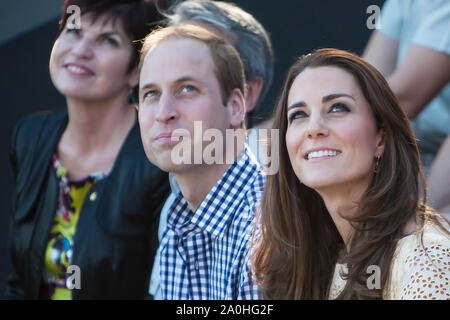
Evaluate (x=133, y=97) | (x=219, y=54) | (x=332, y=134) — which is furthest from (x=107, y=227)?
(x=332, y=134)

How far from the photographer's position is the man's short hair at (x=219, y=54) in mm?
2314

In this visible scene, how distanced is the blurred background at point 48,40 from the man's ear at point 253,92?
2.49 ft

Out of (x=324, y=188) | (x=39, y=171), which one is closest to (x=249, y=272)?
(x=324, y=188)

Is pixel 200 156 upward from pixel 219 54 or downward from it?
downward

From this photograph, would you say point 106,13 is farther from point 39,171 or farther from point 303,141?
point 303,141

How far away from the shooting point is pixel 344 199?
194 centimetres

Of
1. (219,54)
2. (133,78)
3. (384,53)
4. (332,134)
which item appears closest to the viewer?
(332,134)

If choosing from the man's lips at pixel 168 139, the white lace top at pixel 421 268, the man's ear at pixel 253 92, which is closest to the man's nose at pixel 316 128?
the white lace top at pixel 421 268

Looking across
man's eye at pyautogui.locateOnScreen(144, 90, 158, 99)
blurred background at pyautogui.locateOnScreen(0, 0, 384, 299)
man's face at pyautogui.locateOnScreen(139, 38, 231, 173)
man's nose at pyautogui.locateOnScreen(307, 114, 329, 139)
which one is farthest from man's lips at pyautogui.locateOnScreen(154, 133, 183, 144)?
blurred background at pyautogui.locateOnScreen(0, 0, 384, 299)

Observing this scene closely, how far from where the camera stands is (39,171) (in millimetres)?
2955

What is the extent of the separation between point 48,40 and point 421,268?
297 centimetres

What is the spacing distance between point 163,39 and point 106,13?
0.61 m

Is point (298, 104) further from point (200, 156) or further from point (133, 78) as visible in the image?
point (133, 78)

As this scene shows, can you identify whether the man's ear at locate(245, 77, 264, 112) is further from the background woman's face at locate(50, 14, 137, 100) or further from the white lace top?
the white lace top
